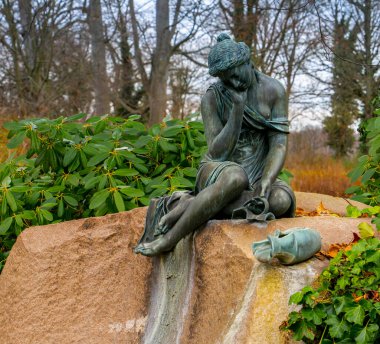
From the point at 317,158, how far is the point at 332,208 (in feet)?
28.8

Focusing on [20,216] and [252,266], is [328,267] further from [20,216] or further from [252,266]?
[20,216]

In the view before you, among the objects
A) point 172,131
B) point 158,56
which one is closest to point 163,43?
point 158,56

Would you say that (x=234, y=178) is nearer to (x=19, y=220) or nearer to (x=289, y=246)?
(x=289, y=246)

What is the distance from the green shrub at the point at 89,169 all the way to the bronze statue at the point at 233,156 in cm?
102

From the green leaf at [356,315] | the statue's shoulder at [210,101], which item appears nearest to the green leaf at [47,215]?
the statue's shoulder at [210,101]

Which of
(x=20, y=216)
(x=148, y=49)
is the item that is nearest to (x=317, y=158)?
Result: (x=148, y=49)

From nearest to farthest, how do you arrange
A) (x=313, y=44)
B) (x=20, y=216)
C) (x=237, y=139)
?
1. (x=237, y=139)
2. (x=20, y=216)
3. (x=313, y=44)

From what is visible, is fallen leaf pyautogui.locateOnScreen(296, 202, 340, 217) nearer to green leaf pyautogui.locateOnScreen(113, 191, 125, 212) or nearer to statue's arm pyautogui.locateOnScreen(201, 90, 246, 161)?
statue's arm pyautogui.locateOnScreen(201, 90, 246, 161)

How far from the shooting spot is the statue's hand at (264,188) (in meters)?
3.04

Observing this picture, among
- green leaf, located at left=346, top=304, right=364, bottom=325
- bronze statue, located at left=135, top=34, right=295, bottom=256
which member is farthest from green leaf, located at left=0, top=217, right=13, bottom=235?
green leaf, located at left=346, top=304, right=364, bottom=325

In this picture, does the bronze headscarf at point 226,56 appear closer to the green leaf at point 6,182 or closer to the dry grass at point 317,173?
the green leaf at point 6,182

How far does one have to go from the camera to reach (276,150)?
326 centimetres

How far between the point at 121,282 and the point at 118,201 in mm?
789

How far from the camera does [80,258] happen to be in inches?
140
